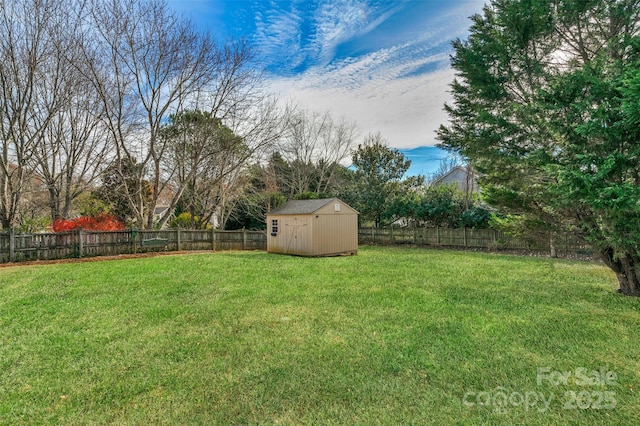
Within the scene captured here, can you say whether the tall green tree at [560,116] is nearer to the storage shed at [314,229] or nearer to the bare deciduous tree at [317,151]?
the storage shed at [314,229]

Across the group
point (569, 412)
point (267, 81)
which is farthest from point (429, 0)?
point (569, 412)

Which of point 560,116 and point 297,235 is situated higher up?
point 560,116

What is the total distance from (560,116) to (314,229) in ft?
26.6

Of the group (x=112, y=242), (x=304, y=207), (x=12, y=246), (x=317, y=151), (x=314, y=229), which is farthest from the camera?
(x=317, y=151)

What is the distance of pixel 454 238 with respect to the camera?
14.3 m

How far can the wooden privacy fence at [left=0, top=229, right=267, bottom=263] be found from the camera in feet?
30.0

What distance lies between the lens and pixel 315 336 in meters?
3.52

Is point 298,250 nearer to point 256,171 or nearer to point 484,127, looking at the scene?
point 484,127

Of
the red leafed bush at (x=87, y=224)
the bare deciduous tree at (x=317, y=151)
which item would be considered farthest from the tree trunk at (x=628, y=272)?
the bare deciduous tree at (x=317, y=151)

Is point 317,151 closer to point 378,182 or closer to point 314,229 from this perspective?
point 378,182

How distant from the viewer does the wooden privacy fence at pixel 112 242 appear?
30.0ft

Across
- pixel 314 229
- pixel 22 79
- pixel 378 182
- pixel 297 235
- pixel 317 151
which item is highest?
pixel 317 151

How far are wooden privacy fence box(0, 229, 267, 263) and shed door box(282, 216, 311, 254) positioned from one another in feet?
11.4

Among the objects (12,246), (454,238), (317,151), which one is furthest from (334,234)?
(317,151)
